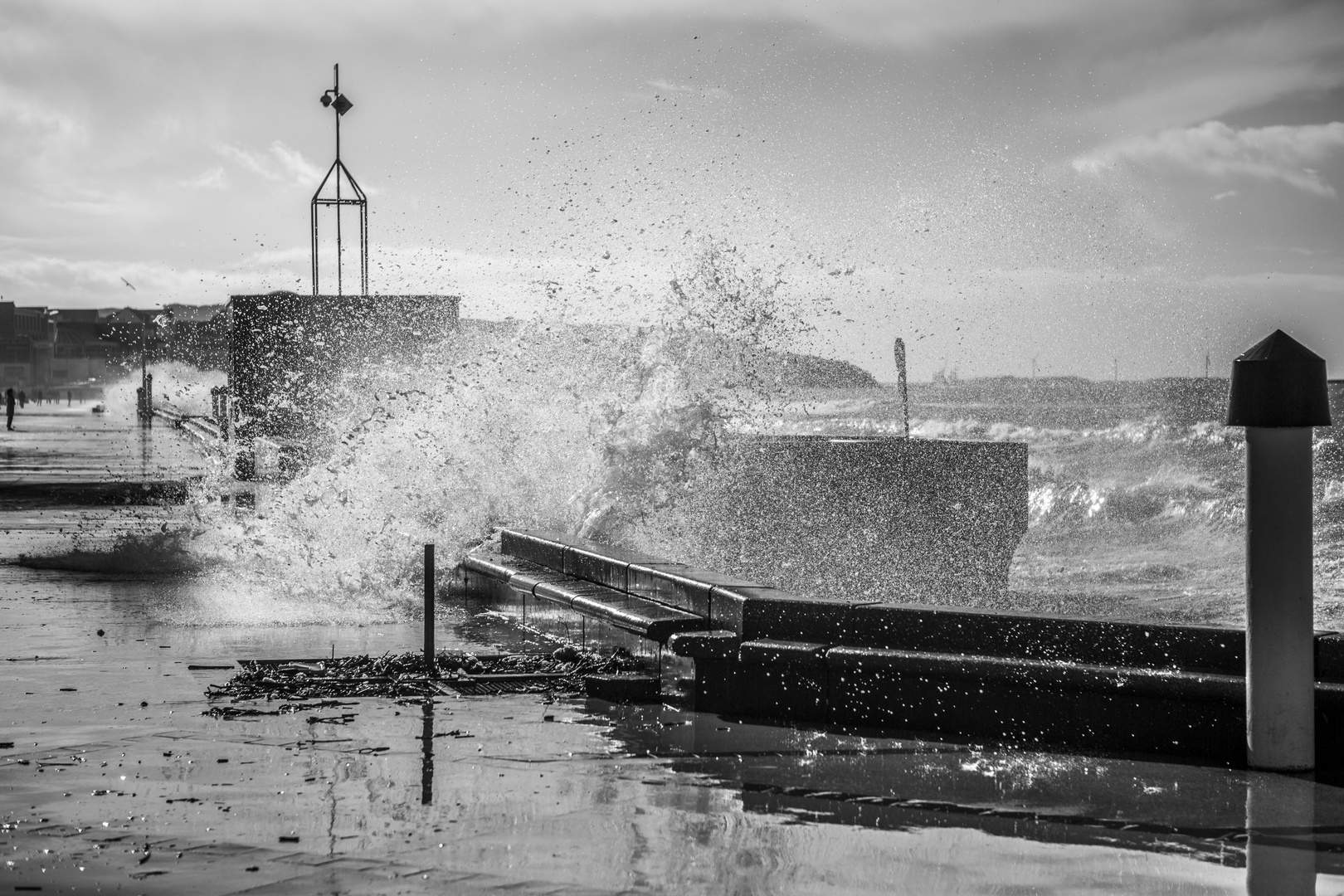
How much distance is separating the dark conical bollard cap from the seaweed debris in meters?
3.39

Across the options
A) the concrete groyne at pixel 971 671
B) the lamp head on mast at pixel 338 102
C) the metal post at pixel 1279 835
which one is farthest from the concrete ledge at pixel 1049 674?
the lamp head on mast at pixel 338 102

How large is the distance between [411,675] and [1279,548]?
4.28 m

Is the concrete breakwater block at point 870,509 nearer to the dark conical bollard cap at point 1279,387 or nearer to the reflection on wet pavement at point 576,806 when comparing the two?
the reflection on wet pavement at point 576,806

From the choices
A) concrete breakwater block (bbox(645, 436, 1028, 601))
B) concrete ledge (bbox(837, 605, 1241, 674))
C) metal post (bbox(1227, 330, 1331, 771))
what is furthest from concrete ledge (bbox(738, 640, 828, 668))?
concrete breakwater block (bbox(645, 436, 1028, 601))

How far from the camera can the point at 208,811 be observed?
5113 millimetres

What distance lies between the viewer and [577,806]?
5219mm

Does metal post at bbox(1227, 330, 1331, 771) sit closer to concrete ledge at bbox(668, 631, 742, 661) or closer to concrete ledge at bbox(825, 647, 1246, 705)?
concrete ledge at bbox(825, 647, 1246, 705)

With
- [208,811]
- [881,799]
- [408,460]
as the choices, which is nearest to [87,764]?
[208,811]

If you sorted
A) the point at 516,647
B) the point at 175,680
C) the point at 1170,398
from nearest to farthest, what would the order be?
the point at 175,680, the point at 516,647, the point at 1170,398

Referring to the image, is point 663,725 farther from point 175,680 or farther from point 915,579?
point 915,579

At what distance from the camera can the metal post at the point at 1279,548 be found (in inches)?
217

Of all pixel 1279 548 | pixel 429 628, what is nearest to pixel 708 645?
pixel 429 628

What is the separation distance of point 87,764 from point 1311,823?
4.41m

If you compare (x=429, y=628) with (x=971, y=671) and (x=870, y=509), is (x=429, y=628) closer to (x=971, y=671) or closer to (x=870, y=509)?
(x=971, y=671)
